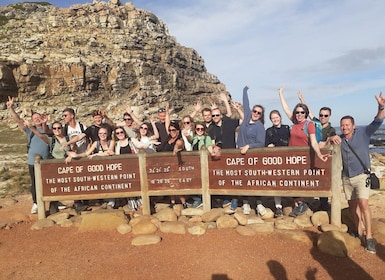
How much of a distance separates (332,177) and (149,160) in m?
4.58

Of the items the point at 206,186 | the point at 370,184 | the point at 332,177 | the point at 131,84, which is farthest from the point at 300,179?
the point at 131,84

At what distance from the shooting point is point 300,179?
24.9 ft

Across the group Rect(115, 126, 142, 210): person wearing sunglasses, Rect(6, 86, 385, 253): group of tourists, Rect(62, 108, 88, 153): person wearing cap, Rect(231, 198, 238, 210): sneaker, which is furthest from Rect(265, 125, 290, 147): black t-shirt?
Rect(62, 108, 88, 153): person wearing cap

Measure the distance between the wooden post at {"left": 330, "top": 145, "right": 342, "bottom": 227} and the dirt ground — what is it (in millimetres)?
555

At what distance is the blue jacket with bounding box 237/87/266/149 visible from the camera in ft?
26.4

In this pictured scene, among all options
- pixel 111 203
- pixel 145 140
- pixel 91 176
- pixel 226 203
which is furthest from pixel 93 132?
pixel 226 203

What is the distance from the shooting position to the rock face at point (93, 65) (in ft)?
170

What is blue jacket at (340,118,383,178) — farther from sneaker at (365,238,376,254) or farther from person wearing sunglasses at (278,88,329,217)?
sneaker at (365,238,376,254)

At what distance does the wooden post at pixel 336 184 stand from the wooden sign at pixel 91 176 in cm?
492

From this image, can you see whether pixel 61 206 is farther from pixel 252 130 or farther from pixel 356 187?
pixel 356 187

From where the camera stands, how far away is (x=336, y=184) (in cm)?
729

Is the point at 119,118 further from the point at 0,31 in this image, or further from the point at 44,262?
the point at 44,262

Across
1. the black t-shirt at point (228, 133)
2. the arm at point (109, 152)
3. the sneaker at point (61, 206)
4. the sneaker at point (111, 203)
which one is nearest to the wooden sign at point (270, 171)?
the black t-shirt at point (228, 133)

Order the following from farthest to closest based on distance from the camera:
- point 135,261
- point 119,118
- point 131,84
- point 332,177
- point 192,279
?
point 131,84
point 119,118
point 332,177
point 135,261
point 192,279
